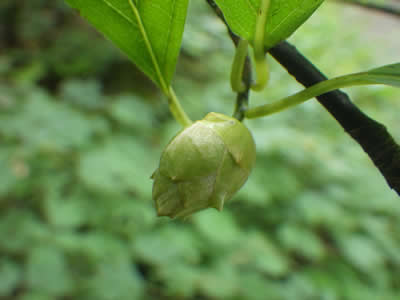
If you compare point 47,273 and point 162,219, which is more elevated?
point 162,219

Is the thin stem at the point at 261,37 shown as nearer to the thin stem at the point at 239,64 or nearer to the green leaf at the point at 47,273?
the thin stem at the point at 239,64

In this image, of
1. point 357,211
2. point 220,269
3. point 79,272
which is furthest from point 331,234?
point 79,272

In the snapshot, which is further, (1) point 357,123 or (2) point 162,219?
(2) point 162,219

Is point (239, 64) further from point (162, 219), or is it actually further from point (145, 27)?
point (162, 219)

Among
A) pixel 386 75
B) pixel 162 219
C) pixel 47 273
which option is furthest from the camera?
pixel 162 219

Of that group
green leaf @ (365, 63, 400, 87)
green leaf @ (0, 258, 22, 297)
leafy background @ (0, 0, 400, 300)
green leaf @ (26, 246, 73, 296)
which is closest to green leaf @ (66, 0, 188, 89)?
green leaf @ (365, 63, 400, 87)

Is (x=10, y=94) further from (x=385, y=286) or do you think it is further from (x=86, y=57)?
(x=385, y=286)

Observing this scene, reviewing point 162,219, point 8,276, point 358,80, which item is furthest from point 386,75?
point 8,276
